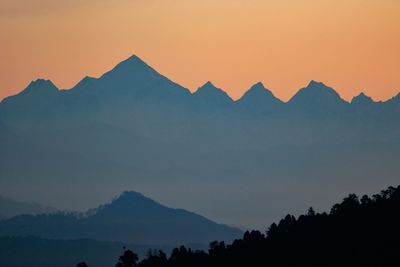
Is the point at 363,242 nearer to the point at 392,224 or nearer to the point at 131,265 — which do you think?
the point at 392,224

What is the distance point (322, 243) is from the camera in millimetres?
135625

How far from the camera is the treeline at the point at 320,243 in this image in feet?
426

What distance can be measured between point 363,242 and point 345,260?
4.97m

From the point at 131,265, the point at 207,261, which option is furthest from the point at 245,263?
Result: the point at 131,265

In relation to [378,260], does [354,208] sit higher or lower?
higher

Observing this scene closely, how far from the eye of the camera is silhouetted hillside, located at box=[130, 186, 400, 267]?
13000 centimetres

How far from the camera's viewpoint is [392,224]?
5251 inches

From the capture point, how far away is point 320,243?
136 metres

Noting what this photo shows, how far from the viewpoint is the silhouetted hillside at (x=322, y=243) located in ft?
427

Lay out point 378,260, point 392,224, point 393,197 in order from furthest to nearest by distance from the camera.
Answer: point 393,197 → point 392,224 → point 378,260

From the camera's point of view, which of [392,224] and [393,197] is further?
[393,197]

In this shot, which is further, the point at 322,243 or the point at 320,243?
the point at 320,243

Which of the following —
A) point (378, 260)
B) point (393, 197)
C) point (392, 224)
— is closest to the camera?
point (378, 260)

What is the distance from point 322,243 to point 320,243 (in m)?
0.30
